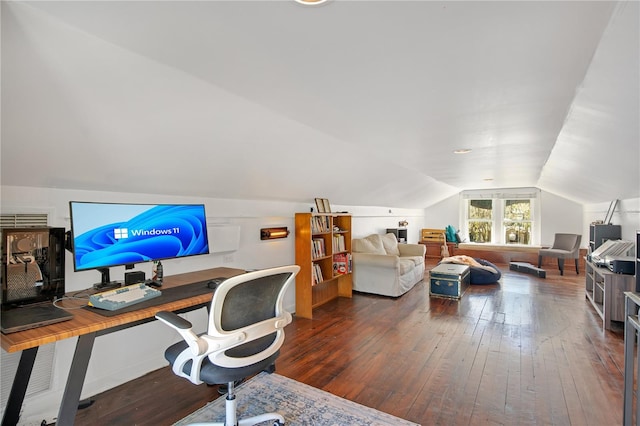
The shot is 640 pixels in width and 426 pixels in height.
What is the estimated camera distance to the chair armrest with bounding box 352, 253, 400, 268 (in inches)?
191

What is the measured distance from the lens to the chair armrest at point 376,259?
4848mm

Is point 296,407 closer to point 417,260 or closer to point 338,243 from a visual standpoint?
point 338,243

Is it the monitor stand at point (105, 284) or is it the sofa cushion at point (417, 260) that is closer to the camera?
the monitor stand at point (105, 284)

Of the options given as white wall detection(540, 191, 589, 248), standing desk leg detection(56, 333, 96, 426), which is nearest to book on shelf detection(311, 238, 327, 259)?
standing desk leg detection(56, 333, 96, 426)

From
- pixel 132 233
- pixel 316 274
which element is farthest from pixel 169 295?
pixel 316 274

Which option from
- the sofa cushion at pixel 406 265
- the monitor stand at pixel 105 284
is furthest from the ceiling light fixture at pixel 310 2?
the sofa cushion at pixel 406 265

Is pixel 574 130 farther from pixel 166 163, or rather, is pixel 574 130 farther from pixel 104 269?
pixel 104 269

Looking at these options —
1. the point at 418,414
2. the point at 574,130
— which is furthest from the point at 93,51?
the point at 574,130

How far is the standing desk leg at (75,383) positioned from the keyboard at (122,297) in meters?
0.22

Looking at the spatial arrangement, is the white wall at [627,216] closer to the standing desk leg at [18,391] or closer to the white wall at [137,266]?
the white wall at [137,266]

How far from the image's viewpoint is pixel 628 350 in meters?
1.69

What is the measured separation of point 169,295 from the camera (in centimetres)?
203

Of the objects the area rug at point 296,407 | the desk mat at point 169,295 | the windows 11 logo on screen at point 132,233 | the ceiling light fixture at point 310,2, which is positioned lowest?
the area rug at point 296,407

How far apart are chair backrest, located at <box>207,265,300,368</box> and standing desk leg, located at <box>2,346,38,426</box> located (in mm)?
980
